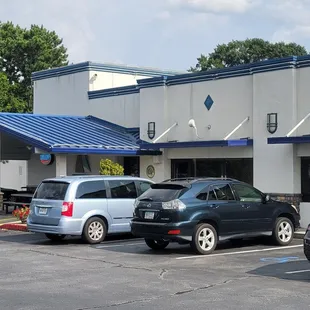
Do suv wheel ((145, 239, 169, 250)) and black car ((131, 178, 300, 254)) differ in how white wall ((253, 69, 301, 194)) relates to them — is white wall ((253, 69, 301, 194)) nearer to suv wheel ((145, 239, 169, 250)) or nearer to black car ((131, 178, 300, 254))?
black car ((131, 178, 300, 254))

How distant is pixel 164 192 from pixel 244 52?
49348mm

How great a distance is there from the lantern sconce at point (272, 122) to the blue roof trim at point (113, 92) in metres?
7.13

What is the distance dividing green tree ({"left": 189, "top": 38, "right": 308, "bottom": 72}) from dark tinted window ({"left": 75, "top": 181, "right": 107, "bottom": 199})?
4563 cm

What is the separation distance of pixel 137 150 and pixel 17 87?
24.7 m

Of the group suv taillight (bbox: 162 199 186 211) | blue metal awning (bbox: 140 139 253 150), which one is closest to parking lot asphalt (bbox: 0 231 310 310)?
suv taillight (bbox: 162 199 186 211)

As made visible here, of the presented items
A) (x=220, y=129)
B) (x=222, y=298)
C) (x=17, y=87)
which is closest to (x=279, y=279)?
(x=222, y=298)

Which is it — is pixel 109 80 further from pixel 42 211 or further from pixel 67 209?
pixel 67 209

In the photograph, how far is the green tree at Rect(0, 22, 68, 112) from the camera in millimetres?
46406

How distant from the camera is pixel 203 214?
14695mm

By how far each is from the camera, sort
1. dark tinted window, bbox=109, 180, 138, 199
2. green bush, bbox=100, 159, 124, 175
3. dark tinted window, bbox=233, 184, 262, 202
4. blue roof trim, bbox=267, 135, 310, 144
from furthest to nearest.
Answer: green bush, bbox=100, 159, 124, 175, blue roof trim, bbox=267, 135, 310, 144, dark tinted window, bbox=109, 180, 138, 199, dark tinted window, bbox=233, 184, 262, 202

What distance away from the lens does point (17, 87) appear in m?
47.1

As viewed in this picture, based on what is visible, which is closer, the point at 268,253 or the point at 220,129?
the point at 268,253

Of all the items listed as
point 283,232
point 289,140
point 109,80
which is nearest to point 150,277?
point 283,232

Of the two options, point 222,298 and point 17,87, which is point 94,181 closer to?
point 222,298
